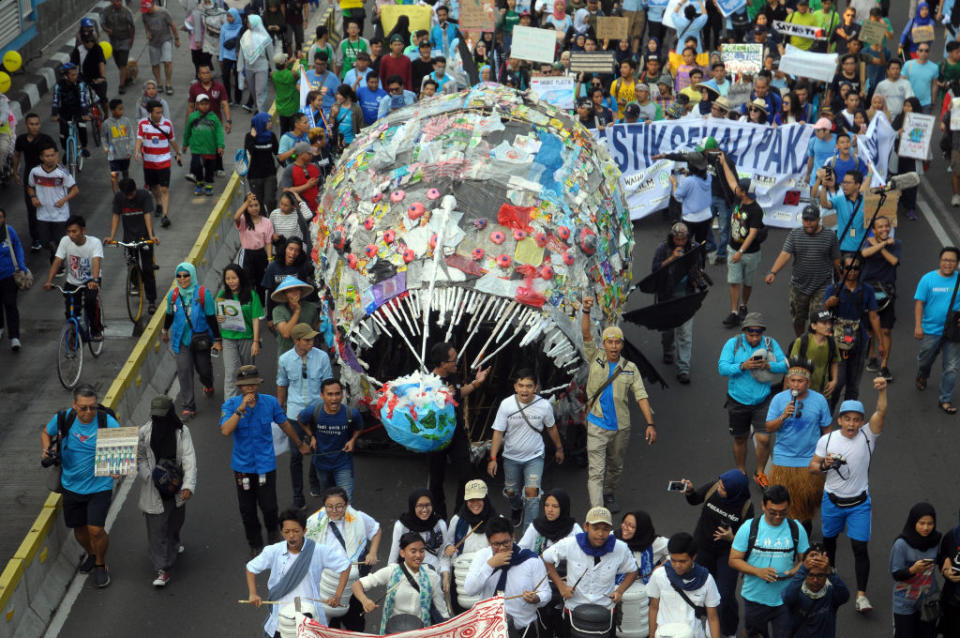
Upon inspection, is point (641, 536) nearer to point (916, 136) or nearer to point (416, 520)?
point (416, 520)

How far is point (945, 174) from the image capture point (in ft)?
75.1

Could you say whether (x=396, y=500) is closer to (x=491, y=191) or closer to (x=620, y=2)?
(x=491, y=191)

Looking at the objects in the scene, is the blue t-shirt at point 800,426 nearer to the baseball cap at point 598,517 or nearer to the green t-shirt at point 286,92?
the baseball cap at point 598,517

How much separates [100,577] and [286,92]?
1097cm

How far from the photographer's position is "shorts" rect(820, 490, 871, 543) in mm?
12172

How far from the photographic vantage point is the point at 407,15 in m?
25.3

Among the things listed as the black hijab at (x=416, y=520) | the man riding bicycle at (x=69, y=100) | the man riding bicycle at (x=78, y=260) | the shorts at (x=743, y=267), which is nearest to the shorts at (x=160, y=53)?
the man riding bicycle at (x=69, y=100)

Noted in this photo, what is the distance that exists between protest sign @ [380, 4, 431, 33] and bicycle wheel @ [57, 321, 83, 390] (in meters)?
10.9

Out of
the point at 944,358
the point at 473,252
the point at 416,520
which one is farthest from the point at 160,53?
the point at 416,520

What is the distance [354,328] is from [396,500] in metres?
1.61

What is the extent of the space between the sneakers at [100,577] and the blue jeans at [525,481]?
11.1 ft

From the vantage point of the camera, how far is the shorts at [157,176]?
1966cm

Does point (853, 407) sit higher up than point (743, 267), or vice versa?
point (853, 407)

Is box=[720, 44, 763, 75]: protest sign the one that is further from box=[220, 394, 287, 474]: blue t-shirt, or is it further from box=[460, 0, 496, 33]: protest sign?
box=[220, 394, 287, 474]: blue t-shirt
